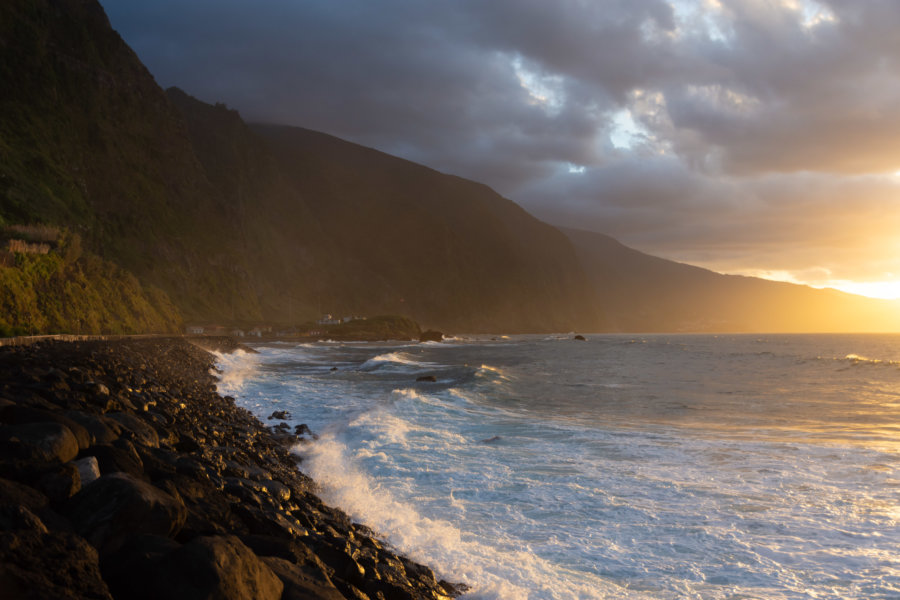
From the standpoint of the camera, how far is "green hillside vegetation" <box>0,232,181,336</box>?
2542 cm

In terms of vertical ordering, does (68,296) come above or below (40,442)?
below

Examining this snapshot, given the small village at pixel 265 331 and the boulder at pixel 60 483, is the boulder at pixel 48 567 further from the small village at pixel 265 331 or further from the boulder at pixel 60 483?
the small village at pixel 265 331

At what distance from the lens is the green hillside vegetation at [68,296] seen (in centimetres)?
2542

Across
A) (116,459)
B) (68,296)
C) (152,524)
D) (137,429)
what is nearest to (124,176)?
(68,296)

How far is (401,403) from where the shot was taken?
2153 cm

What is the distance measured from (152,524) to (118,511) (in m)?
0.28

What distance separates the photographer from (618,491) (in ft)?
33.6

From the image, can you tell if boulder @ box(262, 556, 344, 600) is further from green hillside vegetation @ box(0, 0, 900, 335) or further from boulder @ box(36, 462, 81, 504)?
green hillside vegetation @ box(0, 0, 900, 335)

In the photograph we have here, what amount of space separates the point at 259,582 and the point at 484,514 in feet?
17.6

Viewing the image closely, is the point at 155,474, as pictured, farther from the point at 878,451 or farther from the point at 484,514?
the point at 878,451

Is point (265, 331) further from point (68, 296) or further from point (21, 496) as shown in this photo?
point (21, 496)

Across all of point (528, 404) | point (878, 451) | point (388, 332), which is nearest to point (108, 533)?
point (878, 451)

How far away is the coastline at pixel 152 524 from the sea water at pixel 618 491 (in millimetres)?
1259

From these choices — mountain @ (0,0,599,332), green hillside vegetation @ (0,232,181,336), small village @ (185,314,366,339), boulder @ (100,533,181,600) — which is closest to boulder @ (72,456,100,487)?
boulder @ (100,533,181,600)
